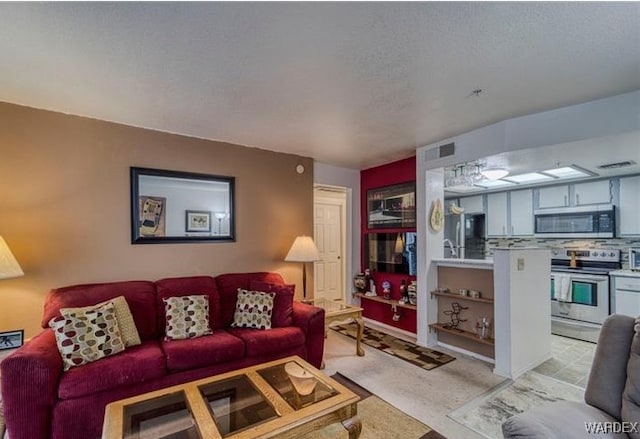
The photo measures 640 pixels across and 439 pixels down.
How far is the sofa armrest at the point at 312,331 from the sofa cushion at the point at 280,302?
0.09 metres

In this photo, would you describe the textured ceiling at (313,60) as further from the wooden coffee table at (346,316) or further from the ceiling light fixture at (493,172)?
the wooden coffee table at (346,316)

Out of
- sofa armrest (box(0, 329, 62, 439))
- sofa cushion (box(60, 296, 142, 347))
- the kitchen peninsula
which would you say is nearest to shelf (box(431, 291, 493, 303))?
the kitchen peninsula

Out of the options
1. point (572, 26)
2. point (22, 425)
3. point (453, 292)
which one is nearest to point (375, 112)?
point (572, 26)

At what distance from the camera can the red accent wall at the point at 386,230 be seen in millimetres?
4066

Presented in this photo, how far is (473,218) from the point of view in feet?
17.5

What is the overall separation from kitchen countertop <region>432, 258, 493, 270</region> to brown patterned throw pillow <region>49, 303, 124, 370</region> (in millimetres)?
3242

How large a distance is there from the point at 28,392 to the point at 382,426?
86.0 inches

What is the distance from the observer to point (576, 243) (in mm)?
4551

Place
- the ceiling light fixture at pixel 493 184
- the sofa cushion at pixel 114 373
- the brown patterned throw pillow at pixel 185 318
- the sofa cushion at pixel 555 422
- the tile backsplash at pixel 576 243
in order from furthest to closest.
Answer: the ceiling light fixture at pixel 493 184, the tile backsplash at pixel 576 243, the brown patterned throw pillow at pixel 185 318, the sofa cushion at pixel 114 373, the sofa cushion at pixel 555 422

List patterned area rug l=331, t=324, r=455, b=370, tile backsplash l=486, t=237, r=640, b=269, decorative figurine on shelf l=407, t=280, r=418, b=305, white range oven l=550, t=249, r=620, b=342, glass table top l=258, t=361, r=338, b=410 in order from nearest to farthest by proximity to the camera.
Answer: glass table top l=258, t=361, r=338, b=410 → patterned area rug l=331, t=324, r=455, b=370 → decorative figurine on shelf l=407, t=280, r=418, b=305 → white range oven l=550, t=249, r=620, b=342 → tile backsplash l=486, t=237, r=640, b=269

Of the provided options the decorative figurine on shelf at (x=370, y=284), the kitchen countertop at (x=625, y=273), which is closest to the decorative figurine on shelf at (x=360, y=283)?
the decorative figurine on shelf at (x=370, y=284)

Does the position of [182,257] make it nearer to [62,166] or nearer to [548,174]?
[62,166]

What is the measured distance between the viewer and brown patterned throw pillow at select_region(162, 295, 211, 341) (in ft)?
8.20

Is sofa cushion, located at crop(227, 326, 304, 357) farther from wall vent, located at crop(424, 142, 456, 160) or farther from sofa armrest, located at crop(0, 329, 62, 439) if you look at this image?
wall vent, located at crop(424, 142, 456, 160)
